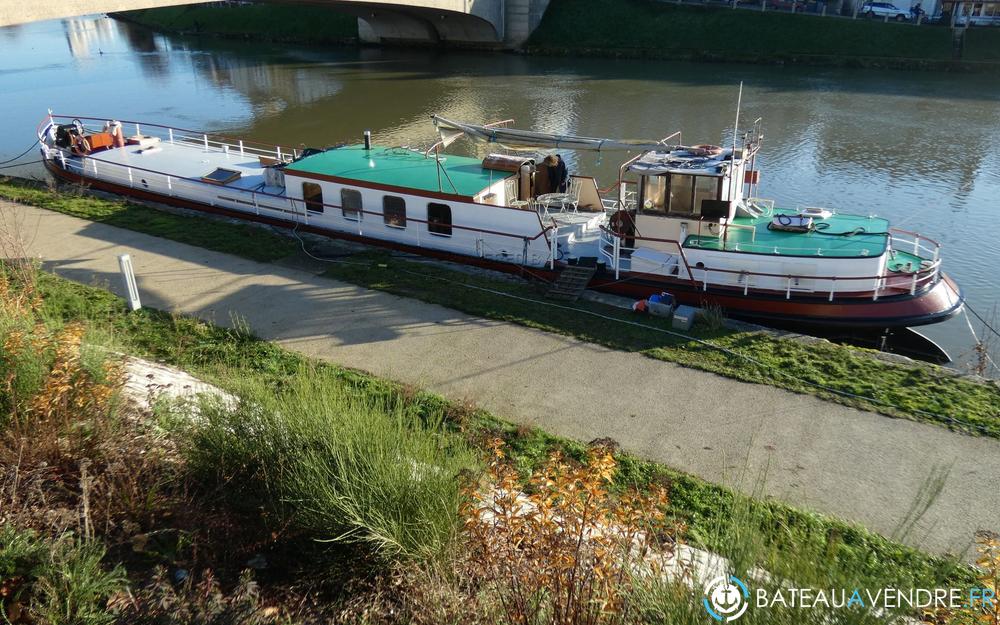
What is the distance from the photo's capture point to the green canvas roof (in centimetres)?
1834

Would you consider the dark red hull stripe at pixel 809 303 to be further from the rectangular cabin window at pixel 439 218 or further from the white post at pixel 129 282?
the white post at pixel 129 282

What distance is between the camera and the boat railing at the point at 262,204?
17688mm

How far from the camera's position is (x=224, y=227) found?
20703 mm

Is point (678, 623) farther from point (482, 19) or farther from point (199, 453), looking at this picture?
point (482, 19)

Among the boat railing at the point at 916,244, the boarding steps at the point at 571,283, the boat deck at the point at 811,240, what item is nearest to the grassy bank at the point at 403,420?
the boarding steps at the point at 571,283

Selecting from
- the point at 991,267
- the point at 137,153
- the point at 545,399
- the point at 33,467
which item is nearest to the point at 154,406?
the point at 33,467

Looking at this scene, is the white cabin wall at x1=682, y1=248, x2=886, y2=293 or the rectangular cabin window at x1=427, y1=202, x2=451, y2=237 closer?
the white cabin wall at x1=682, y1=248, x2=886, y2=293

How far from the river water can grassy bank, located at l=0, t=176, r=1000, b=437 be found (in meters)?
4.51

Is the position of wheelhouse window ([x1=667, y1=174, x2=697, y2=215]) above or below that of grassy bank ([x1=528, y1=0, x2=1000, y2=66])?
below

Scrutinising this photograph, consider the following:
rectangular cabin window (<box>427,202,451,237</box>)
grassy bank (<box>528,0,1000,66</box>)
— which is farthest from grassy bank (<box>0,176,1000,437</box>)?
grassy bank (<box>528,0,1000,66</box>)

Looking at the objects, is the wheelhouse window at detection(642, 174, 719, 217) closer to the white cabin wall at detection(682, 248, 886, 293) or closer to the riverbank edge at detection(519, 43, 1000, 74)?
the white cabin wall at detection(682, 248, 886, 293)

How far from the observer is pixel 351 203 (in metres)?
19.7

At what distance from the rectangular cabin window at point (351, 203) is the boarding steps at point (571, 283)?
6.19 m

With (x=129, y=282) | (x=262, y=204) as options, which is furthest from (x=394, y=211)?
(x=129, y=282)
